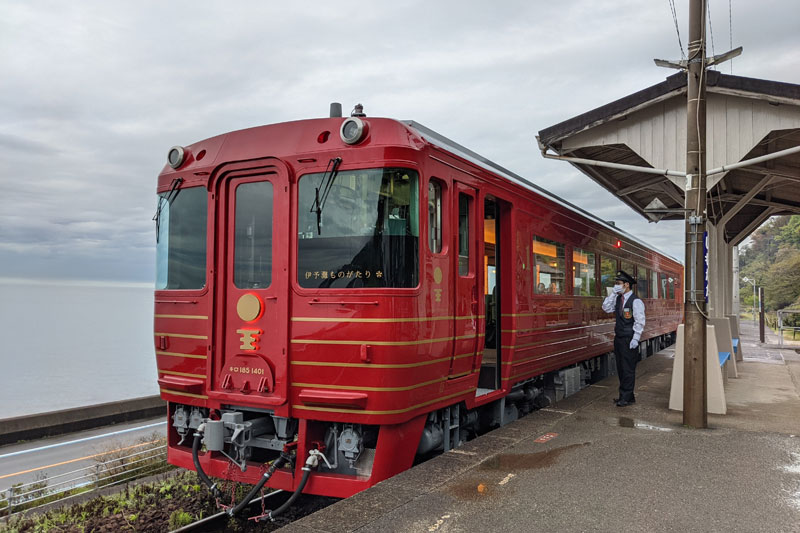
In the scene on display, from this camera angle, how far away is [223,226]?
532 centimetres

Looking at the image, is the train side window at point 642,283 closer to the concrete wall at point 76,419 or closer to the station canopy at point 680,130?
the station canopy at point 680,130

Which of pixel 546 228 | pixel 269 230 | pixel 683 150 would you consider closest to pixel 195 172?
pixel 269 230

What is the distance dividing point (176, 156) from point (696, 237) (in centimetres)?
570

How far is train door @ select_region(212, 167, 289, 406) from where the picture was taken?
16.2 ft

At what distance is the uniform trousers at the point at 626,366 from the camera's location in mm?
8062

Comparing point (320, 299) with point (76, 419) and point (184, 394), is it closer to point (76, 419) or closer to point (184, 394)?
point (184, 394)

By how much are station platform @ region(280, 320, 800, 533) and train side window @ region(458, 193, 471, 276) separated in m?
1.72

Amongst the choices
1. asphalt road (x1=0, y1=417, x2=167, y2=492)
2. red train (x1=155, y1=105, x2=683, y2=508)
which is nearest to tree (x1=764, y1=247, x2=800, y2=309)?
asphalt road (x1=0, y1=417, x2=167, y2=492)

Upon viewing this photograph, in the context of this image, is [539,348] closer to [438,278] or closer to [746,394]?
[438,278]

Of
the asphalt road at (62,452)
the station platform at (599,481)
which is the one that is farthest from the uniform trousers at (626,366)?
the asphalt road at (62,452)

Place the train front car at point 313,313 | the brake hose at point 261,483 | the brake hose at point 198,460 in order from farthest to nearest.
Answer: the brake hose at point 198,460 → the train front car at point 313,313 → the brake hose at point 261,483

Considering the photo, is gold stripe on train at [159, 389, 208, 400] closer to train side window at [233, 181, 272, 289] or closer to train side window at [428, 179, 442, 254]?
train side window at [233, 181, 272, 289]

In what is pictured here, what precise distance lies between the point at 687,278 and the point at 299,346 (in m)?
4.73

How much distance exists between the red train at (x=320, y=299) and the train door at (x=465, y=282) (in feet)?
0.06
